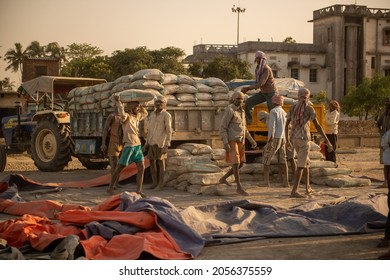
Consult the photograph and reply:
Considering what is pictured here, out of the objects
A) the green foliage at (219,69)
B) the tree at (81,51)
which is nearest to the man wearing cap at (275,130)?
the tree at (81,51)

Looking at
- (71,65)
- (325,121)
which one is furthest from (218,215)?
(71,65)

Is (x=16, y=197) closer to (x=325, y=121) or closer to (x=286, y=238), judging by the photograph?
(x=286, y=238)

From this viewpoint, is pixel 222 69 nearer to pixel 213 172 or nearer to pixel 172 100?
pixel 172 100

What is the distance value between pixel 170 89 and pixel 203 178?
8.50 ft

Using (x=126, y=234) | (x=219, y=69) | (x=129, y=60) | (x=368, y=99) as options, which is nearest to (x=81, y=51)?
(x=129, y=60)

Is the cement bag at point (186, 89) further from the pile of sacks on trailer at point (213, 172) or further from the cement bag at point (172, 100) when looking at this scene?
the pile of sacks on trailer at point (213, 172)

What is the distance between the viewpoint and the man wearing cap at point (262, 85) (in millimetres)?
11664

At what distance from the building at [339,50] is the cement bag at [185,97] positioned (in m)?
2.57

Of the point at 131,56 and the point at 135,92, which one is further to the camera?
the point at 131,56

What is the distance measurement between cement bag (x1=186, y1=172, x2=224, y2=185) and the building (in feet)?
9.56

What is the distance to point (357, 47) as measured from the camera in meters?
16.3

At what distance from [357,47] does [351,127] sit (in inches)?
378

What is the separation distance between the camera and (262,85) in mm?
11734
